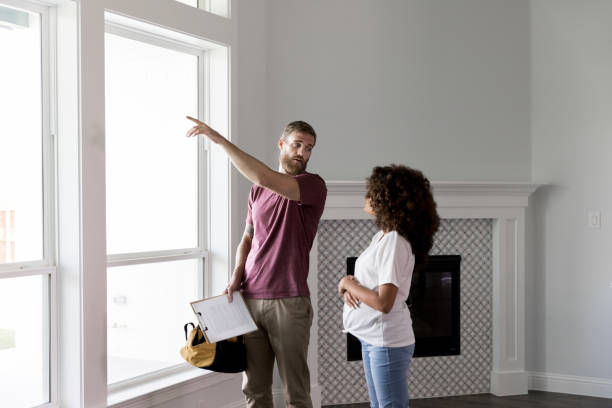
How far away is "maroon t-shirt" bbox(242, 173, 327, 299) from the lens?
2592mm

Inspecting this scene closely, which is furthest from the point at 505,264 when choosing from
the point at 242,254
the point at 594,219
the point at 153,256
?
the point at 153,256

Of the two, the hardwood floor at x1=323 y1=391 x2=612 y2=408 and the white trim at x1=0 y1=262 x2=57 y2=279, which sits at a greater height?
the white trim at x1=0 y1=262 x2=57 y2=279

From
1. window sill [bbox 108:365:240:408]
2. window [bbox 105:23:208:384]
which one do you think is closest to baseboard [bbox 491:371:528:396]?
window sill [bbox 108:365:240:408]

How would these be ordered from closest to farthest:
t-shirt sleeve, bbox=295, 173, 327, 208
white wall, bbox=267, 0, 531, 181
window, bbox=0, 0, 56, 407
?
t-shirt sleeve, bbox=295, 173, 327, 208
window, bbox=0, 0, 56, 407
white wall, bbox=267, 0, 531, 181

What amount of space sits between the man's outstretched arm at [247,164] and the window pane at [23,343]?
0.99m

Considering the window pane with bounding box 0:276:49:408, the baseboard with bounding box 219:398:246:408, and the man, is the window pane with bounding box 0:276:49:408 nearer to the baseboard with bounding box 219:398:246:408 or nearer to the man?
the man

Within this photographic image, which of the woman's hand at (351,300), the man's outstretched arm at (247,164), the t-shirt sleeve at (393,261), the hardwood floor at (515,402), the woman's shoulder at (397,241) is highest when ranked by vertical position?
the man's outstretched arm at (247,164)

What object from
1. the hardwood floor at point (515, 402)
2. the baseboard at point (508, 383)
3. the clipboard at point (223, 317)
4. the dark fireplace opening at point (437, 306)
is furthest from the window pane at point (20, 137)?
the baseboard at point (508, 383)

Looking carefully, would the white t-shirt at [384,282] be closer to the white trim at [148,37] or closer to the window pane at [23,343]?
the window pane at [23,343]

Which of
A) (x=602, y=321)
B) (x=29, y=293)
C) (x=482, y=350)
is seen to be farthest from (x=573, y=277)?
(x=29, y=293)

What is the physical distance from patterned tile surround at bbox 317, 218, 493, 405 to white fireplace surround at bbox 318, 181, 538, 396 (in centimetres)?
7

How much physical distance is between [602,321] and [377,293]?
2842mm

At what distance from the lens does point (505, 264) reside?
4.46 metres

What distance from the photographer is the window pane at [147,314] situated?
3.07 meters
